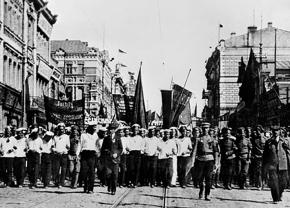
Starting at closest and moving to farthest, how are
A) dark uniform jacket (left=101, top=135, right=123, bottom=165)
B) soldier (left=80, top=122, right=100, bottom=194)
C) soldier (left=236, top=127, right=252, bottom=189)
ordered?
1. soldier (left=80, top=122, right=100, bottom=194)
2. dark uniform jacket (left=101, top=135, right=123, bottom=165)
3. soldier (left=236, top=127, right=252, bottom=189)

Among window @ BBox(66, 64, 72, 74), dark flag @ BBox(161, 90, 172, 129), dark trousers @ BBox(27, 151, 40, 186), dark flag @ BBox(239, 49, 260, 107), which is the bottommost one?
dark trousers @ BBox(27, 151, 40, 186)

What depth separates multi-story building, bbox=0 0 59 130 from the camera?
1395 inches

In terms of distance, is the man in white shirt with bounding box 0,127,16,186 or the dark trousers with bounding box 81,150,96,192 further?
the man in white shirt with bounding box 0,127,16,186

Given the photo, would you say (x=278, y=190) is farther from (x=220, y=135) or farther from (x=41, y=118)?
(x=41, y=118)

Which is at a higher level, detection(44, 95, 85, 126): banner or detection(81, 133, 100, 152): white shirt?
detection(44, 95, 85, 126): banner

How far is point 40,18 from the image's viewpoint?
1918 inches

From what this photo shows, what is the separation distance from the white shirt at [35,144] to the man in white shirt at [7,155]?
46 cm

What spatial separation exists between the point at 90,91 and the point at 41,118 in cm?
4343

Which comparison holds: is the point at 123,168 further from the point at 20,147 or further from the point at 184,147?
the point at 20,147

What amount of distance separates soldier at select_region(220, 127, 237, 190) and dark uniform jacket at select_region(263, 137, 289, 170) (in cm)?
374

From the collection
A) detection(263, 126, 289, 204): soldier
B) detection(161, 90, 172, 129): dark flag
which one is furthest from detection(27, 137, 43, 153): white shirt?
detection(161, 90, 172, 129): dark flag

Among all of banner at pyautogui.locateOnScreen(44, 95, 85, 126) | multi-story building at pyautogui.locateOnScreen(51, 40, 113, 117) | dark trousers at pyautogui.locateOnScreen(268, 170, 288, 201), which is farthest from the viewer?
multi-story building at pyautogui.locateOnScreen(51, 40, 113, 117)

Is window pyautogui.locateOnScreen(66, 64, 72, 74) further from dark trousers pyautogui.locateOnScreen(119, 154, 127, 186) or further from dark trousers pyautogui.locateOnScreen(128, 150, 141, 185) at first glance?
dark trousers pyautogui.locateOnScreen(119, 154, 127, 186)

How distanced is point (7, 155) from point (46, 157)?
1.12 metres
